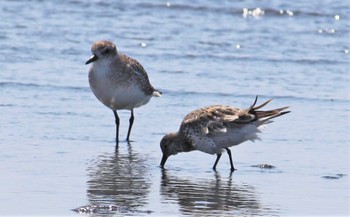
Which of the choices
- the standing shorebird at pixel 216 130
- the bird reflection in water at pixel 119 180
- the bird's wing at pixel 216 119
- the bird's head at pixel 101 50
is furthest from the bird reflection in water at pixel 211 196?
the bird's head at pixel 101 50

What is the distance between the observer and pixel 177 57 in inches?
576

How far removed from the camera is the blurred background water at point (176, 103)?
26.6ft

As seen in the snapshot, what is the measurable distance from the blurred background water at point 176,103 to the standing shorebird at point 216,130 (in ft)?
0.63

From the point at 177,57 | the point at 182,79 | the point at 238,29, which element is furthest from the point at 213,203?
the point at 238,29

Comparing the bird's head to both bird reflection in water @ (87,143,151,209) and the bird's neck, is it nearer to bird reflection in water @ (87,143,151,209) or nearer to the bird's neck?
bird reflection in water @ (87,143,151,209)

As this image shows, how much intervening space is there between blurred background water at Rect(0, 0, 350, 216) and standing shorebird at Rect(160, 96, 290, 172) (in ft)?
0.63

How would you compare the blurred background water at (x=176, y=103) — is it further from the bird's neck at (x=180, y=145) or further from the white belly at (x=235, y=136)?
the white belly at (x=235, y=136)

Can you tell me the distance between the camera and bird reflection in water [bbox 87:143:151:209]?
7.88 m

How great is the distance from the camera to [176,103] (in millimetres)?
11898

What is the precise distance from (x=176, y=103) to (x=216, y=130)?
2.87m

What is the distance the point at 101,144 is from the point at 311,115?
265 cm

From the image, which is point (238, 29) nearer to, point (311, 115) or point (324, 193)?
point (311, 115)

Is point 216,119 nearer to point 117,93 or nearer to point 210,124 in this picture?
point 210,124

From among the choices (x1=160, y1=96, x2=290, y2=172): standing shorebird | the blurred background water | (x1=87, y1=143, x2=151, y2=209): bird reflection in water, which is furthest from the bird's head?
(x1=160, y1=96, x2=290, y2=172): standing shorebird
